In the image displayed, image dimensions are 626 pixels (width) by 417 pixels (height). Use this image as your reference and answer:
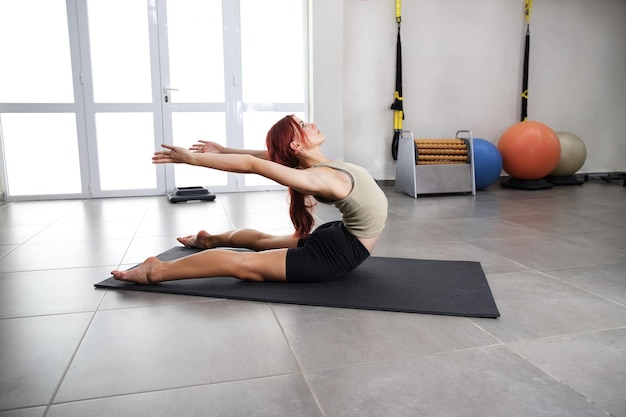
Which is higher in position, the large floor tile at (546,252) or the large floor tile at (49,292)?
the large floor tile at (49,292)

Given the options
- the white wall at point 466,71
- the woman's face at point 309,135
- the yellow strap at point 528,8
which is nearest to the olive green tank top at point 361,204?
the woman's face at point 309,135

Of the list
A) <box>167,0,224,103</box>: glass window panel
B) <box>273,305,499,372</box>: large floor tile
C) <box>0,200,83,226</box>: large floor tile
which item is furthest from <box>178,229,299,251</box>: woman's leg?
<box>167,0,224,103</box>: glass window panel

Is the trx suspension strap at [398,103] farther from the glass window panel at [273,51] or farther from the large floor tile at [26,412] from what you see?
the large floor tile at [26,412]

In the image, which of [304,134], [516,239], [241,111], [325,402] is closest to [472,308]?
[325,402]

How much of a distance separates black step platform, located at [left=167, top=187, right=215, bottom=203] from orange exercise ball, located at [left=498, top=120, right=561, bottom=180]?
365cm

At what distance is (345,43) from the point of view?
5812 millimetres

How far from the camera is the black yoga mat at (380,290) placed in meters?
2.05

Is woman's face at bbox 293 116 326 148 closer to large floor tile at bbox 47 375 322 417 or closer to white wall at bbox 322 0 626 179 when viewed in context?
large floor tile at bbox 47 375 322 417

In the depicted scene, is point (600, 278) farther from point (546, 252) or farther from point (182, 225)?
point (182, 225)

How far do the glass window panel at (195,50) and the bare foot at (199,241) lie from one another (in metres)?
2.93

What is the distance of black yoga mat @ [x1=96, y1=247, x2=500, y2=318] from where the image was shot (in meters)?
2.05

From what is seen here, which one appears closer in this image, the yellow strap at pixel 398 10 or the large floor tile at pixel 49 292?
the large floor tile at pixel 49 292

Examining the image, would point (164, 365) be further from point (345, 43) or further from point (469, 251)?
point (345, 43)

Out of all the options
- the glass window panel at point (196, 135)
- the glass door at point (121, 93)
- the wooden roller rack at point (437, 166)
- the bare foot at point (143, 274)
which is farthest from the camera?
the glass window panel at point (196, 135)
